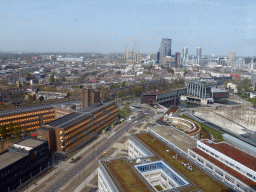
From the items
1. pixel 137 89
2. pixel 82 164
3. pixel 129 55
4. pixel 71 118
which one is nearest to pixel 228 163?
pixel 82 164

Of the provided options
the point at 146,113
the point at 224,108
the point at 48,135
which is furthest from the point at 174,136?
the point at 224,108

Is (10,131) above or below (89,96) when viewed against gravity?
below

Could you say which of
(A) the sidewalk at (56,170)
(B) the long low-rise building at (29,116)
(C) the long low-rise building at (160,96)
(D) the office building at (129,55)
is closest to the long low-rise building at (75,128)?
(A) the sidewalk at (56,170)

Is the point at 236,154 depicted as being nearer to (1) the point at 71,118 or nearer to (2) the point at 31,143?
(2) the point at 31,143

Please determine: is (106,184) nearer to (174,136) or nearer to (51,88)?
(174,136)

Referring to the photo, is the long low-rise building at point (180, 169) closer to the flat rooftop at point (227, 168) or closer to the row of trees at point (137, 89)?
the flat rooftop at point (227, 168)
